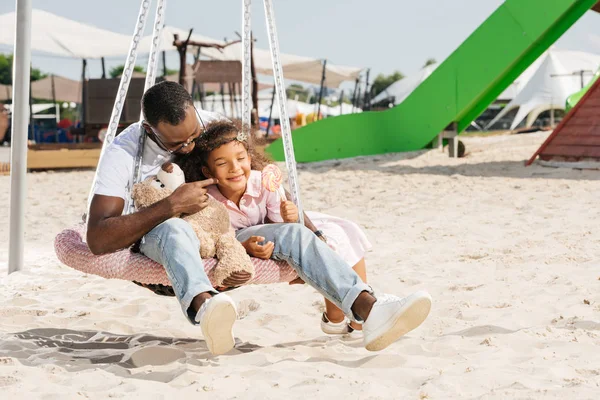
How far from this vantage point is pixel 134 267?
96.2 inches

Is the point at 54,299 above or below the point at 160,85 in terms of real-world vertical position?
below

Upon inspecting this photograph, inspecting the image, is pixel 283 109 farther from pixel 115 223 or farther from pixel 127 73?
pixel 115 223

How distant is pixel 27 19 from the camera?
4.20m

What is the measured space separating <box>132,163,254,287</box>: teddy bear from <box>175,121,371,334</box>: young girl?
0.29ft

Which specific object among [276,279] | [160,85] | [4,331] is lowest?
[4,331]

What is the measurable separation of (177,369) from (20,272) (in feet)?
7.56

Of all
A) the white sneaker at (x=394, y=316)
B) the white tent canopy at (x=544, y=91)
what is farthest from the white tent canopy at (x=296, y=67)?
the white sneaker at (x=394, y=316)

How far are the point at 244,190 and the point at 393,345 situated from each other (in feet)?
2.77

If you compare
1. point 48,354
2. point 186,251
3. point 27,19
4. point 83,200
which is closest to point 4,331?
point 48,354

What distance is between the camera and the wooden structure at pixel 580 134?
8483 mm

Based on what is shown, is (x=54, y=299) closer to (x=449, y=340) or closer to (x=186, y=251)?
(x=186, y=251)

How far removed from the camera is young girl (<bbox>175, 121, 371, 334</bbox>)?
2.70 meters

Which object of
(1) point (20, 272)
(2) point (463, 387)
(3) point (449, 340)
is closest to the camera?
(2) point (463, 387)

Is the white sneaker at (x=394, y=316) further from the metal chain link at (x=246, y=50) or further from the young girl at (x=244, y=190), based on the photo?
the metal chain link at (x=246, y=50)
